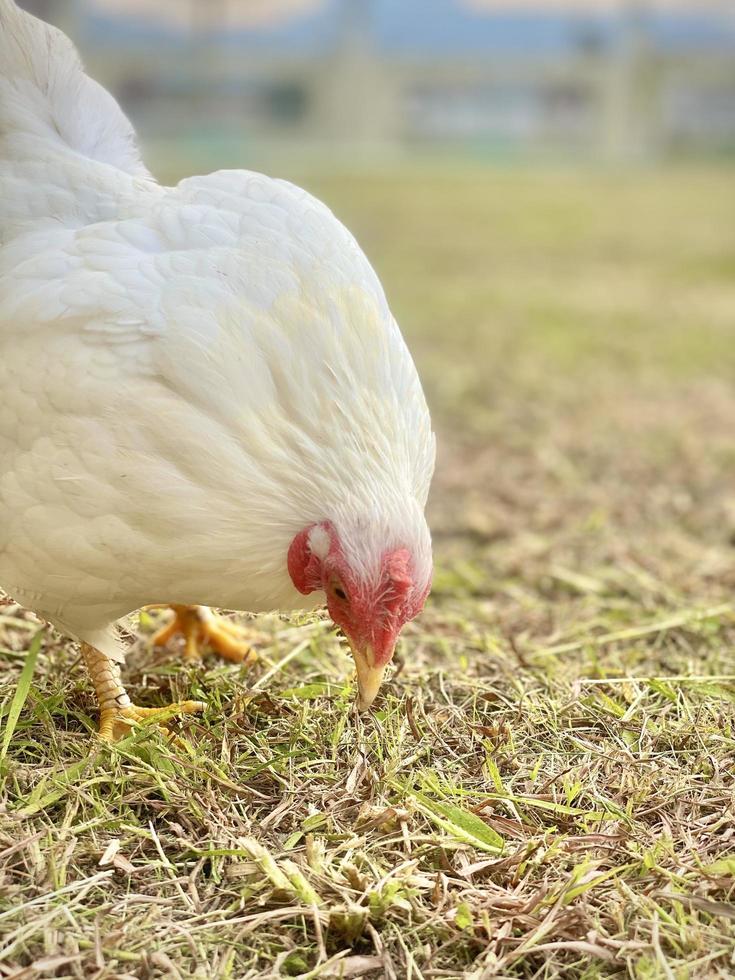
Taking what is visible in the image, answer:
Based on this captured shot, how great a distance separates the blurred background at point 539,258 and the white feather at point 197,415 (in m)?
0.84

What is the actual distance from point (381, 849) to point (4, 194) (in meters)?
1.37

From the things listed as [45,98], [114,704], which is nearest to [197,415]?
[114,704]

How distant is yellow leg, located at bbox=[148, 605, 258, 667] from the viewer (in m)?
A: 2.23

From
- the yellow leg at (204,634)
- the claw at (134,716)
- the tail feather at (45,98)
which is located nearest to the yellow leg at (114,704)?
the claw at (134,716)

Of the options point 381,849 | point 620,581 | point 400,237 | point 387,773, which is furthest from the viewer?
point 400,237

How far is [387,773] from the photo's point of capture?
5.66 ft

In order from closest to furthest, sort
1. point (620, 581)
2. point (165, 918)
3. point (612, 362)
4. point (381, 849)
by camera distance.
A: 1. point (165, 918)
2. point (381, 849)
3. point (620, 581)
4. point (612, 362)

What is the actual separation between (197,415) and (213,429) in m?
0.03

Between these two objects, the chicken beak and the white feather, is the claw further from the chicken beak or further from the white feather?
the chicken beak

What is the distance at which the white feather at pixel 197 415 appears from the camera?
1.58m

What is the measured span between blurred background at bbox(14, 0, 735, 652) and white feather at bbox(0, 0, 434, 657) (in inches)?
33.2

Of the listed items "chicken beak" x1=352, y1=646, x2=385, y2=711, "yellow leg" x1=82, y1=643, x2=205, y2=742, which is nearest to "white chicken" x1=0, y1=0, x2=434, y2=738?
"chicken beak" x1=352, y1=646, x2=385, y2=711

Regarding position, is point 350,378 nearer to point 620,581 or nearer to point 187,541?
point 187,541

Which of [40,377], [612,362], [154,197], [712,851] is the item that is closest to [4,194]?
[154,197]
